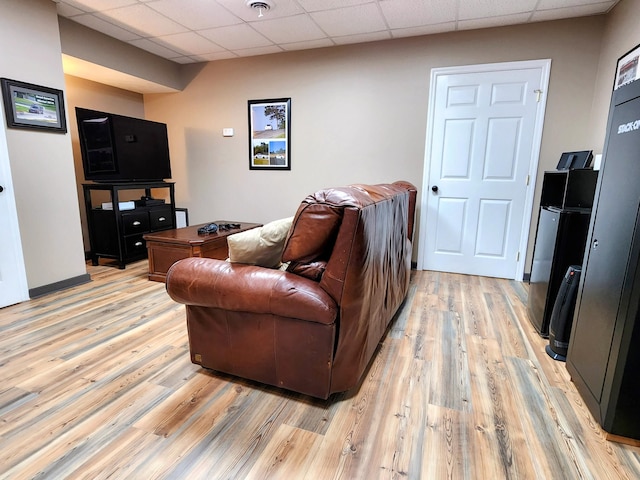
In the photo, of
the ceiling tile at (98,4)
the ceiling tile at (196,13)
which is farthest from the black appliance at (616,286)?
the ceiling tile at (98,4)

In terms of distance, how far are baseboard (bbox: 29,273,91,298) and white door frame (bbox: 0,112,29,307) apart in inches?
2.7

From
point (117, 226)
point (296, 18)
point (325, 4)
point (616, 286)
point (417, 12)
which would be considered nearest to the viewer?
point (616, 286)

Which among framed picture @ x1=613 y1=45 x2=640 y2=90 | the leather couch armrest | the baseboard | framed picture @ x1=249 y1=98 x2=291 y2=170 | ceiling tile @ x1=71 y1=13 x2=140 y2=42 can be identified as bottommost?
the baseboard

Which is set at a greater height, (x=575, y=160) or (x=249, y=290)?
(x=575, y=160)

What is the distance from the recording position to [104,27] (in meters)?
3.26

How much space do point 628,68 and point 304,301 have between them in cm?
298

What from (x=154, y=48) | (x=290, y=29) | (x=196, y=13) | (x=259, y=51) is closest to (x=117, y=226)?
(x=154, y=48)

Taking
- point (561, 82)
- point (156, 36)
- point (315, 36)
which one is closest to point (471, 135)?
point (561, 82)

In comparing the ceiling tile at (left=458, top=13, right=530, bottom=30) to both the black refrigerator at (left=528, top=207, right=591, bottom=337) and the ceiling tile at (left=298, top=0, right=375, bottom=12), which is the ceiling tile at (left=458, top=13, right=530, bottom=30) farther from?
the black refrigerator at (left=528, top=207, right=591, bottom=337)

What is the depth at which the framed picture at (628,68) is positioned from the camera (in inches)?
92.1

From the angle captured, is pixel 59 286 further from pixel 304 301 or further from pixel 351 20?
pixel 351 20

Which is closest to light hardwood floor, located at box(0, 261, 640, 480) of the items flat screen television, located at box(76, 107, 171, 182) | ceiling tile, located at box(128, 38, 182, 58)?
flat screen television, located at box(76, 107, 171, 182)

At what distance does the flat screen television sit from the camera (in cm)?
353

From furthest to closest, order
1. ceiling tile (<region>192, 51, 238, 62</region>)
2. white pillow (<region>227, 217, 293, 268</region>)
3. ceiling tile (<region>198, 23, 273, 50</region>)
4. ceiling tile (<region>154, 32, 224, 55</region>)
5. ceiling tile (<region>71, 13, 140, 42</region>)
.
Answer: ceiling tile (<region>192, 51, 238, 62</region>), ceiling tile (<region>154, 32, 224, 55</region>), ceiling tile (<region>198, 23, 273, 50</region>), ceiling tile (<region>71, 13, 140, 42</region>), white pillow (<region>227, 217, 293, 268</region>)
